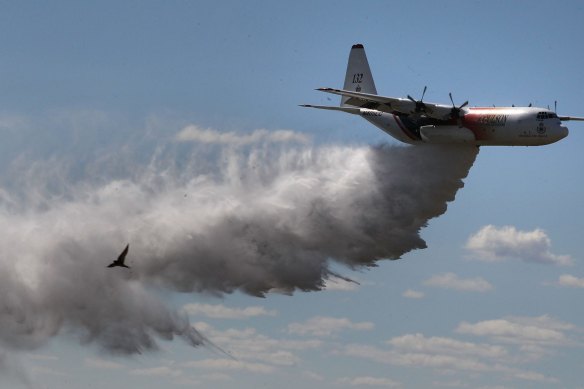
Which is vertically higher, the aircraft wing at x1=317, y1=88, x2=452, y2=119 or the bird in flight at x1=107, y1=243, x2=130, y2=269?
the aircraft wing at x1=317, y1=88, x2=452, y2=119

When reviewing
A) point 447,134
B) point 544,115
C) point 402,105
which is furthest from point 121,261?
point 544,115

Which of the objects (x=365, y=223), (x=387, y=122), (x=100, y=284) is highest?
(x=387, y=122)

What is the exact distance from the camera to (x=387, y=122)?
75.9 metres

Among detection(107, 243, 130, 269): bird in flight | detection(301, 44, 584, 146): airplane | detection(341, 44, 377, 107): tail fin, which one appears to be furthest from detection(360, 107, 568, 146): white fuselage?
detection(107, 243, 130, 269): bird in flight

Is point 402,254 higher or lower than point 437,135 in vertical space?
lower

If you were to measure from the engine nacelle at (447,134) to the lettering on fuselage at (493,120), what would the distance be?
2.53 feet

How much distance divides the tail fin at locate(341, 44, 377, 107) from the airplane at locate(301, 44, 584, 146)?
4908 mm

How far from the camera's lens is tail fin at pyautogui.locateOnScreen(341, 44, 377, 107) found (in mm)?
80938

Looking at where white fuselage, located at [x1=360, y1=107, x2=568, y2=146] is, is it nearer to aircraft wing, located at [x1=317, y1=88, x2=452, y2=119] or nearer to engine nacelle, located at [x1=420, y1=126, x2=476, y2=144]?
engine nacelle, located at [x1=420, y1=126, x2=476, y2=144]

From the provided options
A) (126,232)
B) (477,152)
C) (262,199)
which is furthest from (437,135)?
(126,232)

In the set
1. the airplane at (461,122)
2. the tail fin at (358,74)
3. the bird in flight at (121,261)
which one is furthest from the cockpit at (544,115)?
the bird in flight at (121,261)

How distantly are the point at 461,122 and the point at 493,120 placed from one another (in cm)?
154

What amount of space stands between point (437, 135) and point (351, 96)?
449 cm

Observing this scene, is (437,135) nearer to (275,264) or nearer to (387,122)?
(387,122)
